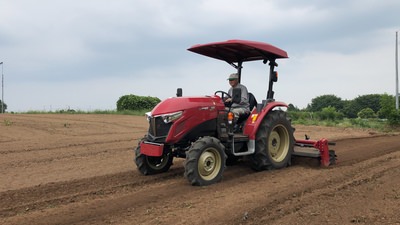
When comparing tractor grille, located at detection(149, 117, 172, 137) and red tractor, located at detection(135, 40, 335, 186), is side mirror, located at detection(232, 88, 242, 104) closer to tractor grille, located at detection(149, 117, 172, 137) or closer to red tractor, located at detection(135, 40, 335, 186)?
red tractor, located at detection(135, 40, 335, 186)

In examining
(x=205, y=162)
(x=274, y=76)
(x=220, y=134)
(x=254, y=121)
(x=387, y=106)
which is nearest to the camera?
(x=205, y=162)

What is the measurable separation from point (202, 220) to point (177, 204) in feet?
2.38

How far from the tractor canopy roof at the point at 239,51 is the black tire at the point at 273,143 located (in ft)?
3.79

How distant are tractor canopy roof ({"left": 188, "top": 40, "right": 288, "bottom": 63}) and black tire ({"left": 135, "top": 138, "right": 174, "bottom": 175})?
2.14 m

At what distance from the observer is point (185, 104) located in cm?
614

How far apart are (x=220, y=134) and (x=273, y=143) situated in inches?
58.8

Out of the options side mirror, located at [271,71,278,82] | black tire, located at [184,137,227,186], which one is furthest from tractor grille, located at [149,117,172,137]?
side mirror, located at [271,71,278,82]

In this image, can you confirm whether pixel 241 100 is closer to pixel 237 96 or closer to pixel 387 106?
pixel 237 96

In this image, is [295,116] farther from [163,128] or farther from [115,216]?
[115,216]

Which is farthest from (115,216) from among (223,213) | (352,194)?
(352,194)

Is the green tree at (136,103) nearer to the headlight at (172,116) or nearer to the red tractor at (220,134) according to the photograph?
the red tractor at (220,134)

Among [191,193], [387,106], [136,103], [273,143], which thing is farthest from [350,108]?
[191,193]

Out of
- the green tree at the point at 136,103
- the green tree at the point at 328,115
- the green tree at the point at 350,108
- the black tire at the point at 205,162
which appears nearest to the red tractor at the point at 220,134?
the black tire at the point at 205,162

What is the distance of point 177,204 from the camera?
16.0 feet
